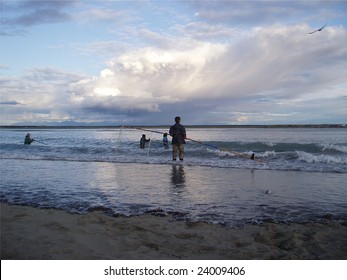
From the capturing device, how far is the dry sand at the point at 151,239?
425 cm

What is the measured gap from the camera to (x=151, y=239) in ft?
16.3

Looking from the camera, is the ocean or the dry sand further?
the ocean

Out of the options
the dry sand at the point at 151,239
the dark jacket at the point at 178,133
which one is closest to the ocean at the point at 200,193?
the dry sand at the point at 151,239

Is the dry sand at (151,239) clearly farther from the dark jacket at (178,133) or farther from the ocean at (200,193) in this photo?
the dark jacket at (178,133)

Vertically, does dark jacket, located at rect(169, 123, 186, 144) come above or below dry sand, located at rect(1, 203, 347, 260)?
above

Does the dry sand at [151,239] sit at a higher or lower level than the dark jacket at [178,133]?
lower

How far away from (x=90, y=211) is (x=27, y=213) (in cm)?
122

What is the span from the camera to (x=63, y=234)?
4859mm

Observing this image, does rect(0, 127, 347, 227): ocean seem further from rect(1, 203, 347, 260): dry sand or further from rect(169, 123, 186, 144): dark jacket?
rect(169, 123, 186, 144): dark jacket

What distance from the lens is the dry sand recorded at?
425 centimetres

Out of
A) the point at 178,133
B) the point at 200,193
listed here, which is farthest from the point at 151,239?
the point at 178,133

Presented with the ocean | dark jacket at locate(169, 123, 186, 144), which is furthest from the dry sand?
dark jacket at locate(169, 123, 186, 144)

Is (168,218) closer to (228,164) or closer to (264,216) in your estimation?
(264,216)

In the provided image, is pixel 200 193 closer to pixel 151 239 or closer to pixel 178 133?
pixel 151 239
